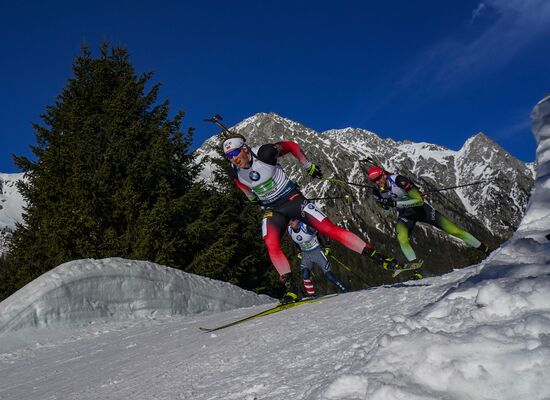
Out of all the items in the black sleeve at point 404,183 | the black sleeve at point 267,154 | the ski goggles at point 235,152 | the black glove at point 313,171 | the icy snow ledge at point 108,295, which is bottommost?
the icy snow ledge at point 108,295

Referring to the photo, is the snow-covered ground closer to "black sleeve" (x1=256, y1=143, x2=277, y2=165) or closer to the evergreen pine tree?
"black sleeve" (x1=256, y1=143, x2=277, y2=165)

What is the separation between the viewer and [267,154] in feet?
22.1

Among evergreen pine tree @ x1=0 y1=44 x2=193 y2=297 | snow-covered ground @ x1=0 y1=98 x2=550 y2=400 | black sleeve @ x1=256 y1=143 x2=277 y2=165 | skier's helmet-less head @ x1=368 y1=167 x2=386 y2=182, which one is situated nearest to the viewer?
snow-covered ground @ x1=0 y1=98 x2=550 y2=400

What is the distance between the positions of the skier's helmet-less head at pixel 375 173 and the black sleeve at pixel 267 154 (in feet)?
8.49

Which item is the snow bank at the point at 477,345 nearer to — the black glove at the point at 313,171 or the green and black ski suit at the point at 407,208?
the black glove at the point at 313,171

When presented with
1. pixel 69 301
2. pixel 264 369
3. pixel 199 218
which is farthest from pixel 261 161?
pixel 199 218

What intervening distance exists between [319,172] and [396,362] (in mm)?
4566

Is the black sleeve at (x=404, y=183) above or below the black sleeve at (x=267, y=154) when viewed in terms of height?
below

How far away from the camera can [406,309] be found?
404cm

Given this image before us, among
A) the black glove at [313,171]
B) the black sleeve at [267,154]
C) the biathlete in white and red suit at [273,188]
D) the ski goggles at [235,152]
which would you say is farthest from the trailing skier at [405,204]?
the ski goggles at [235,152]

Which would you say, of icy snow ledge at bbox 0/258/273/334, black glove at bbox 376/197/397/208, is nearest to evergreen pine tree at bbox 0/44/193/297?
icy snow ledge at bbox 0/258/273/334

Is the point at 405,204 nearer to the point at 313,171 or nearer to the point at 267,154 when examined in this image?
the point at 313,171

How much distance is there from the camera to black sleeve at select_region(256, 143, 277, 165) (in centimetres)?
671

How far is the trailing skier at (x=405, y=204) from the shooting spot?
8594 millimetres
